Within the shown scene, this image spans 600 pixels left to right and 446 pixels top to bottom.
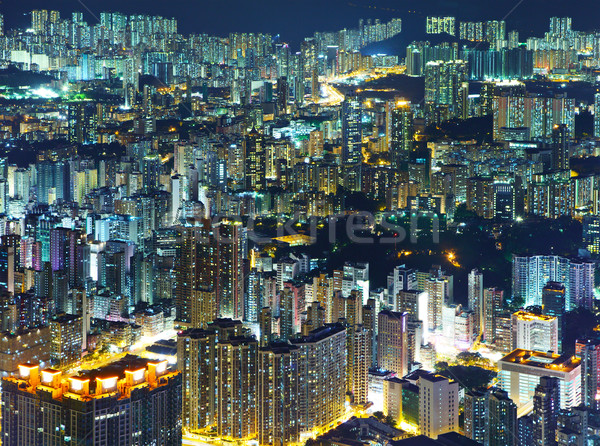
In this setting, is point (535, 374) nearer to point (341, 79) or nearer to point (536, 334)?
point (536, 334)

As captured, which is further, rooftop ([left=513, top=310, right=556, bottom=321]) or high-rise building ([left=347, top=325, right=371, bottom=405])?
rooftop ([left=513, top=310, right=556, bottom=321])

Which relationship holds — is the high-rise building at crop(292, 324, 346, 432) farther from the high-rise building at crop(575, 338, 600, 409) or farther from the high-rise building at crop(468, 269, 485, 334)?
the high-rise building at crop(468, 269, 485, 334)

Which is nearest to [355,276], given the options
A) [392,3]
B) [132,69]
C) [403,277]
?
[403,277]

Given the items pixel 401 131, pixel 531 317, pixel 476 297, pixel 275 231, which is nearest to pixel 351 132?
pixel 401 131

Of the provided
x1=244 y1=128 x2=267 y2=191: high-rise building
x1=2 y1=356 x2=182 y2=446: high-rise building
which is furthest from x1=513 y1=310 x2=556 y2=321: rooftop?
x1=244 y1=128 x2=267 y2=191: high-rise building

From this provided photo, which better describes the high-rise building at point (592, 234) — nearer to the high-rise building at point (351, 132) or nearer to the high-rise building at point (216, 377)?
the high-rise building at point (351, 132)

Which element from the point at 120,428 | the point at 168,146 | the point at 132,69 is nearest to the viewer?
the point at 120,428

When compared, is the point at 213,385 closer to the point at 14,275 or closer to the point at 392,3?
the point at 14,275
